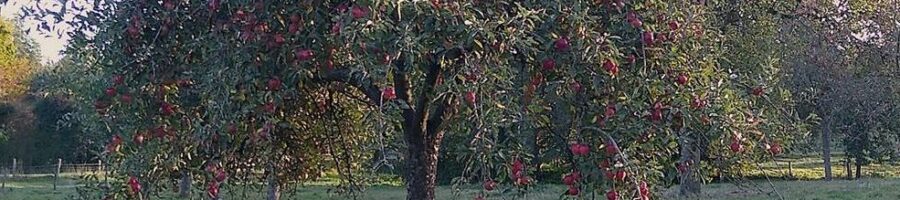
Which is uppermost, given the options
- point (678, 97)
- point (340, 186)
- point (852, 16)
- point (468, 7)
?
point (852, 16)

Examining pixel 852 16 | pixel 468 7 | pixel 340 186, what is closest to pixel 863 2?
pixel 852 16

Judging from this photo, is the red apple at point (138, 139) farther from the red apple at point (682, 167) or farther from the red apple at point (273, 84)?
the red apple at point (682, 167)

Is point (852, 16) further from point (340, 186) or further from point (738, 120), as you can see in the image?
point (738, 120)

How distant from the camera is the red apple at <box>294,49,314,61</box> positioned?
10.4 feet

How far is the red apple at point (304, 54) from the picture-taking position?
10.4ft

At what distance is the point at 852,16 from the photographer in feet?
32.4

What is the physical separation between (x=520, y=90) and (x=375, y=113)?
48 cm

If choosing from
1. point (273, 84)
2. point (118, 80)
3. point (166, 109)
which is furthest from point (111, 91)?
point (273, 84)

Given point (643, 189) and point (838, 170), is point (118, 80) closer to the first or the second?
point (643, 189)

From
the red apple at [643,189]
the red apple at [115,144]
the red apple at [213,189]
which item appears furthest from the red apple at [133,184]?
the red apple at [643,189]

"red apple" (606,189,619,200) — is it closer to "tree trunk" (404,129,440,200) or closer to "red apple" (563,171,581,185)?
"red apple" (563,171,581,185)

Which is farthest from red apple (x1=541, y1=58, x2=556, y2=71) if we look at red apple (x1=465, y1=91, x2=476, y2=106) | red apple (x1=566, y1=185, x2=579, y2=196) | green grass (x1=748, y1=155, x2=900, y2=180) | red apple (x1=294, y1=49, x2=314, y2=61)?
green grass (x1=748, y1=155, x2=900, y2=180)

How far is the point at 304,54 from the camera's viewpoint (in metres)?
3.17

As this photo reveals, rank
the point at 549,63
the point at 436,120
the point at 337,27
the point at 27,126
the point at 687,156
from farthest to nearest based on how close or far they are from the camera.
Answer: the point at 27,126 < the point at 436,120 < the point at 687,156 < the point at 549,63 < the point at 337,27
